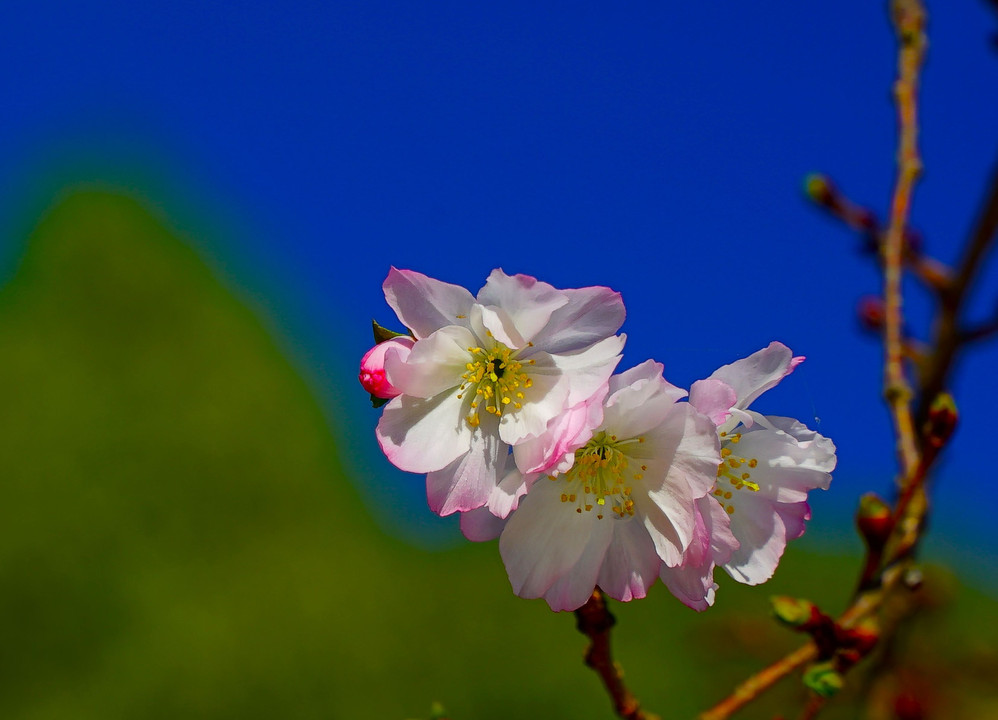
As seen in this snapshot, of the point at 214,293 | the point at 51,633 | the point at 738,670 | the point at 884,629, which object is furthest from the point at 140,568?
the point at 884,629

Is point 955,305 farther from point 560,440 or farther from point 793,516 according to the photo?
point 560,440

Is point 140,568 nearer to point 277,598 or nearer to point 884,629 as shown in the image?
point 277,598

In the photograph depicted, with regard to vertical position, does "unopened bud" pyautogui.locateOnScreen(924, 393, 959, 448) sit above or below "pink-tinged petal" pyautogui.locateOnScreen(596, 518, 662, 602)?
above

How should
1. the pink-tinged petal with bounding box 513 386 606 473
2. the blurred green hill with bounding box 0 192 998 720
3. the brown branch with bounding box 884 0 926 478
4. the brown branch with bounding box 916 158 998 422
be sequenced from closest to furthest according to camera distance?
1. the pink-tinged petal with bounding box 513 386 606 473
2. the brown branch with bounding box 916 158 998 422
3. the brown branch with bounding box 884 0 926 478
4. the blurred green hill with bounding box 0 192 998 720

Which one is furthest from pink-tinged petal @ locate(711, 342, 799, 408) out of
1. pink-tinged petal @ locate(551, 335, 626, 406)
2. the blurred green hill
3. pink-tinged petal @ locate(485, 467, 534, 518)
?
the blurred green hill

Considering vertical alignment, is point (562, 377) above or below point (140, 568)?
above

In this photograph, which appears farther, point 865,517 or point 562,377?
point 865,517

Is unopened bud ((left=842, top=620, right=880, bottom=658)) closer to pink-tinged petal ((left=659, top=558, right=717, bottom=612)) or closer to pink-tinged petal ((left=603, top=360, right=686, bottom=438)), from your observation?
pink-tinged petal ((left=659, top=558, right=717, bottom=612))
